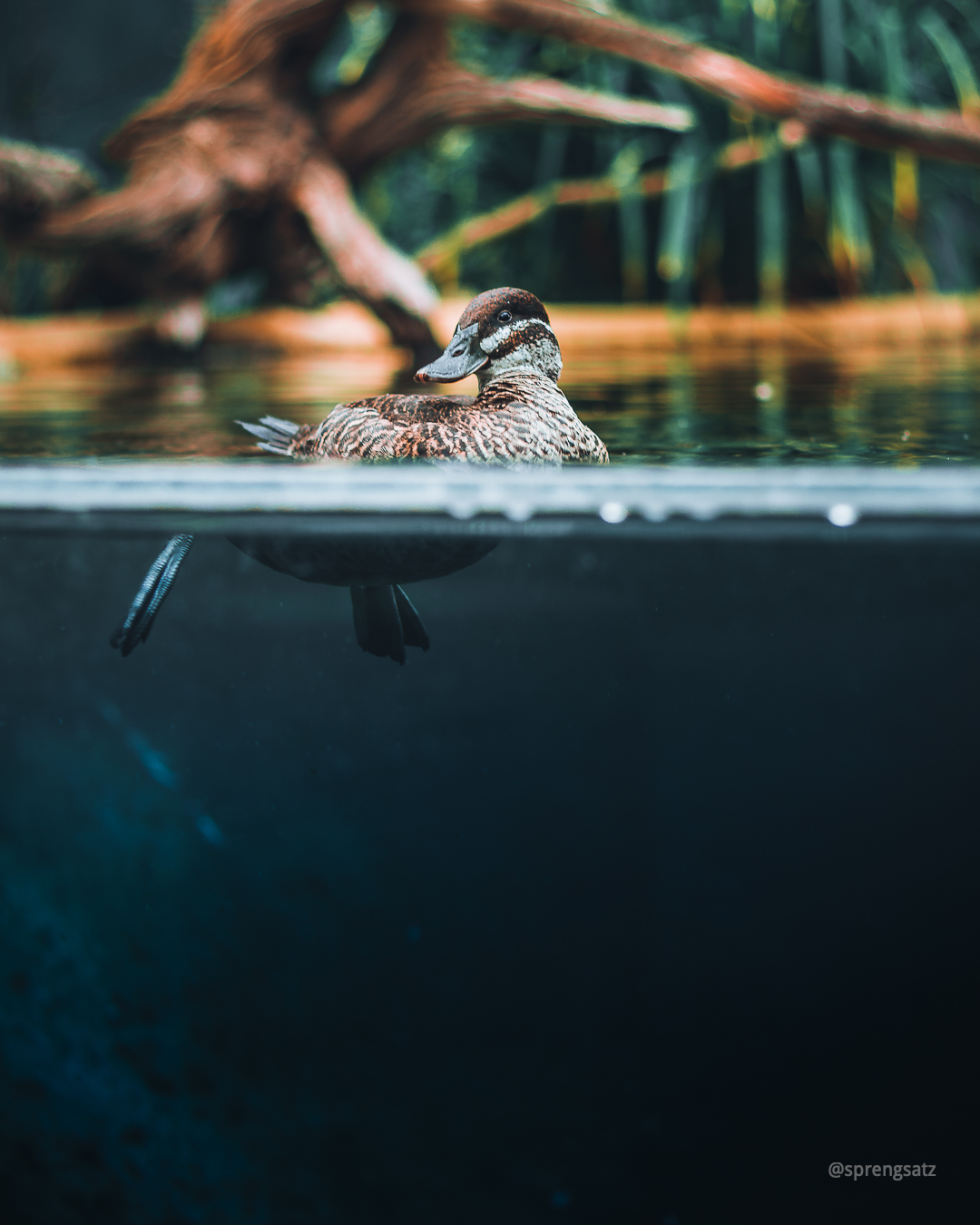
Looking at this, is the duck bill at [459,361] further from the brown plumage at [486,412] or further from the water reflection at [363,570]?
the water reflection at [363,570]

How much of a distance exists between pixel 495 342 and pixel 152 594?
16.9 inches

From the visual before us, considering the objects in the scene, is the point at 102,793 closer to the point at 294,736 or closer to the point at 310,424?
the point at 294,736

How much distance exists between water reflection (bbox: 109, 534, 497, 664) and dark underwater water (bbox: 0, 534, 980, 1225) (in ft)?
0.09

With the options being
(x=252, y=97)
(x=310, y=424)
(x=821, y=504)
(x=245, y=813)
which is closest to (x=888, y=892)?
(x=821, y=504)

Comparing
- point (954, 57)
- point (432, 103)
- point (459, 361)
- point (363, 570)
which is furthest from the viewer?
point (954, 57)

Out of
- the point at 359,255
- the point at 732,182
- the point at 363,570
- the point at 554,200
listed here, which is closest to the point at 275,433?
the point at 363,570

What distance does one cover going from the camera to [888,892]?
4.37ft

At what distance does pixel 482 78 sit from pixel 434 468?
305cm

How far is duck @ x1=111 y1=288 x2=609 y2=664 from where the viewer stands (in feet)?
3.26

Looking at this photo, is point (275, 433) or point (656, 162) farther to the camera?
point (656, 162)

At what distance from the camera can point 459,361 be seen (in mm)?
1125

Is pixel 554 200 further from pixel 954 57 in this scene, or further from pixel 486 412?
pixel 486 412

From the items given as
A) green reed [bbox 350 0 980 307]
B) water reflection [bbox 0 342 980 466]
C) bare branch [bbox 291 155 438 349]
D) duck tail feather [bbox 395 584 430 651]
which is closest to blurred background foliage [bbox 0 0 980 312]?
green reed [bbox 350 0 980 307]

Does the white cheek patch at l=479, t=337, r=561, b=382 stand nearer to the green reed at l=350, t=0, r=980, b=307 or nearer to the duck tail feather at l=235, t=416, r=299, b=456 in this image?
the duck tail feather at l=235, t=416, r=299, b=456
